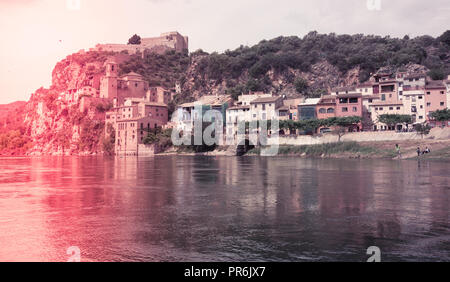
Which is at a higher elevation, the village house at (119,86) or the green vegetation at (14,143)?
the village house at (119,86)

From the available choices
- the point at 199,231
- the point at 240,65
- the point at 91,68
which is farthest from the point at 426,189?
the point at 91,68

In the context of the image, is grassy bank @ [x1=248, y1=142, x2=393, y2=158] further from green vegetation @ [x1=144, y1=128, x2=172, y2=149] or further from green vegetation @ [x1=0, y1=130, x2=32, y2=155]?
green vegetation @ [x1=0, y1=130, x2=32, y2=155]

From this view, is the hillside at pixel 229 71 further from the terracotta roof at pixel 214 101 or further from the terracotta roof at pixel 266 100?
the terracotta roof at pixel 266 100

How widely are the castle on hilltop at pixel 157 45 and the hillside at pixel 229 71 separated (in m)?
4.99

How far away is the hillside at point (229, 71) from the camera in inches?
3846

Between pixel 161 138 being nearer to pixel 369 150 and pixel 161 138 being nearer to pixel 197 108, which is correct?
pixel 197 108

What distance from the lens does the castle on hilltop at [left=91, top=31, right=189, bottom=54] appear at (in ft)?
449

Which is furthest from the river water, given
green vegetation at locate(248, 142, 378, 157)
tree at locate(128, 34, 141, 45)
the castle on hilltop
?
tree at locate(128, 34, 141, 45)

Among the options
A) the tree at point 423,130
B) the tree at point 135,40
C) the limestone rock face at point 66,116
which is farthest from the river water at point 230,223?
the tree at point 135,40

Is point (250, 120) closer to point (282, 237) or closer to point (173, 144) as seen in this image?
point (173, 144)

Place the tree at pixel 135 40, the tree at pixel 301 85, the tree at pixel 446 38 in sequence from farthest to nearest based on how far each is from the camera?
1. the tree at pixel 135 40
2. the tree at pixel 446 38
3. the tree at pixel 301 85

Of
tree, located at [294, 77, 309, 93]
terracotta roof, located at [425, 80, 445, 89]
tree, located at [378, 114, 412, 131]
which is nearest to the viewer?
tree, located at [378, 114, 412, 131]

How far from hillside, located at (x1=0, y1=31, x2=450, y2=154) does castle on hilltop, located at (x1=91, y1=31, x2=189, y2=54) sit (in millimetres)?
4988
